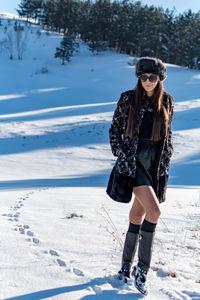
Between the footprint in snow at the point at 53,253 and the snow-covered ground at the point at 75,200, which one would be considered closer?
the snow-covered ground at the point at 75,200

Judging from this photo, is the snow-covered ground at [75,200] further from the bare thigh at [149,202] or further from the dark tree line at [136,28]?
the dark tree line at [136,28]

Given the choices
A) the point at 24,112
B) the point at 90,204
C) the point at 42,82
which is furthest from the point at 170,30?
the point at 90,204

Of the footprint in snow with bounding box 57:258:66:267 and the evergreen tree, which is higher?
the evergreen tree

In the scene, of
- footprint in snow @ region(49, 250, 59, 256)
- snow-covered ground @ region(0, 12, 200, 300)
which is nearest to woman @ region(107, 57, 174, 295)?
snow-covered ground @ region(0, 12, 200, 300)

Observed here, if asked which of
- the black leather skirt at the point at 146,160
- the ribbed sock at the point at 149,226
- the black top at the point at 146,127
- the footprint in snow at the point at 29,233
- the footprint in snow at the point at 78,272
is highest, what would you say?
the black top at the point at 146,127

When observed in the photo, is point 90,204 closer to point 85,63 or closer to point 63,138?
point 63,138

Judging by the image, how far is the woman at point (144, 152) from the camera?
8.09 ft

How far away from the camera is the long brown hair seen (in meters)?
2.48

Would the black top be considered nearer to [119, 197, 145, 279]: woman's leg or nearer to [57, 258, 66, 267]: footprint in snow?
[119, 197, 145, 279]: woman's leg

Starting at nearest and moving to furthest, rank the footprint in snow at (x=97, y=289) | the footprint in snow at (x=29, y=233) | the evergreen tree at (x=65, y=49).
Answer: the footprint in snow at (x=97, y=289)
the footprint in snow at (x=29, y=233)
the evergreen tree at (x=65, y=49)

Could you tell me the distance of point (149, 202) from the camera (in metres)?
2.40

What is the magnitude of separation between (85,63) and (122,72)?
Answer: 21.2 feet

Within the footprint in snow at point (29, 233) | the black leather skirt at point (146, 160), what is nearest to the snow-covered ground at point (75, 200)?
the footprint in snow at point (29, 233)

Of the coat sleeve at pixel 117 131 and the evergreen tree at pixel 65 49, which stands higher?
the evergreen tree at pixel 65 49
